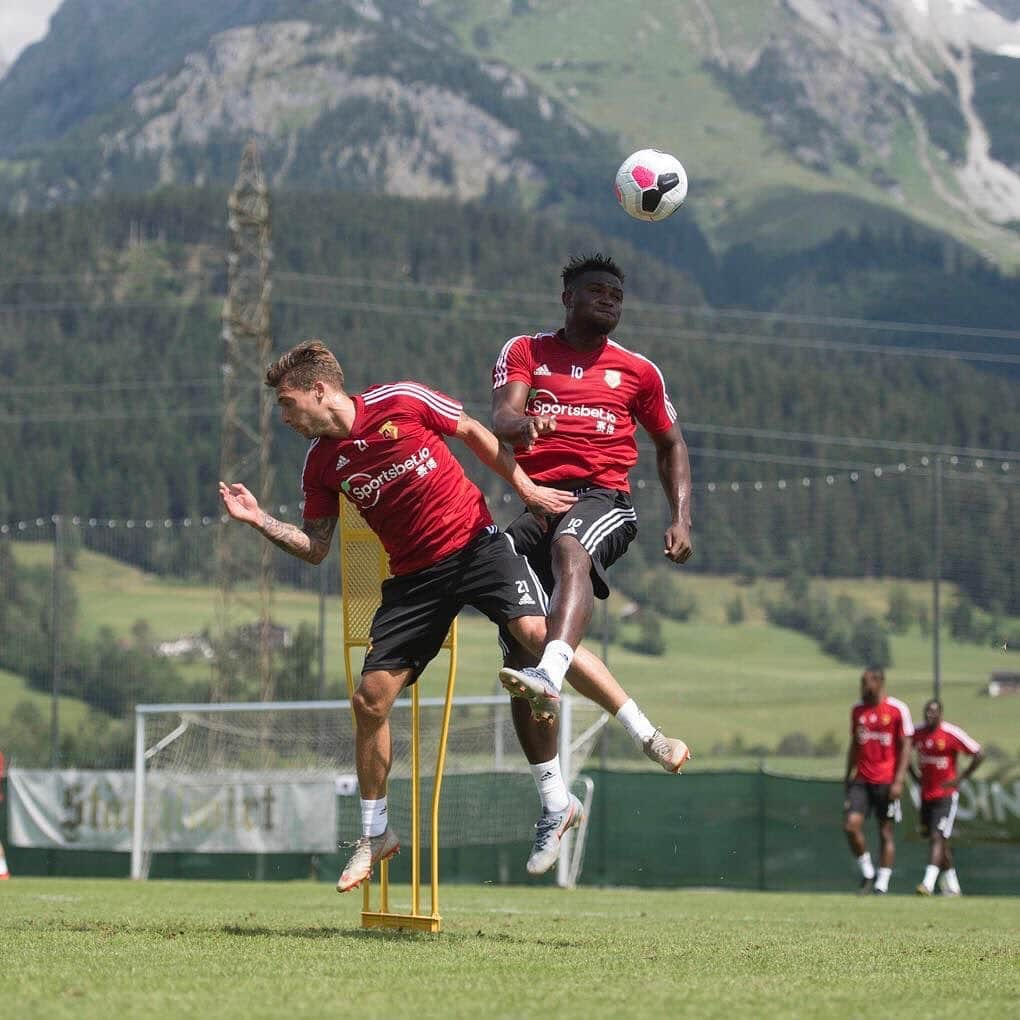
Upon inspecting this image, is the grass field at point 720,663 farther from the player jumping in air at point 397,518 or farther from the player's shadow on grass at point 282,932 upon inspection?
the player's shadow on grass at point 282,932

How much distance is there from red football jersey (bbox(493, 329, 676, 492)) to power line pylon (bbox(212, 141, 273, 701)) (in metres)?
18.9

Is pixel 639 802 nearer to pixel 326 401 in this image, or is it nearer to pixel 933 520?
pixel 933 520

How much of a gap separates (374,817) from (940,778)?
11574 millimetres

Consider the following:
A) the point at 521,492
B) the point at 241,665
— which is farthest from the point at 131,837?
the point at 521,492

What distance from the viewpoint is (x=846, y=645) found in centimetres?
2861

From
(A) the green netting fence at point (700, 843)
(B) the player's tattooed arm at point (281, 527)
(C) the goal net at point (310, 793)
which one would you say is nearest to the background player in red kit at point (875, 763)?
(A) the green netting fence at point (700, 843)

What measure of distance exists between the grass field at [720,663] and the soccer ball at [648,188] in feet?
48.0

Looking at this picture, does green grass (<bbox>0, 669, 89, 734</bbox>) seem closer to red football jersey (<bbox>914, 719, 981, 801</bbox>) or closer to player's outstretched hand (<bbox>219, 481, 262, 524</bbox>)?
red football jersey (<bbox>914, 719, 981, 801</bbox>)

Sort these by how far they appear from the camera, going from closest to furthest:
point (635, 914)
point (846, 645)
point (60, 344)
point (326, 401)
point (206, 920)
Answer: point (326, 401) < point (206, 920) < point (635, 914) < point (846, 645) < point (60, 344)

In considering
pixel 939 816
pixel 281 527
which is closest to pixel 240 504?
pixel 281 527

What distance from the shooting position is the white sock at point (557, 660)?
764 centimetres

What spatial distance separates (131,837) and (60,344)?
3887 inches

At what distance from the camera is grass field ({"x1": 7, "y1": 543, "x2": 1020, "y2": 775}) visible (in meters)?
25.0

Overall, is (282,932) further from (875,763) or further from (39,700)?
(39,700)
